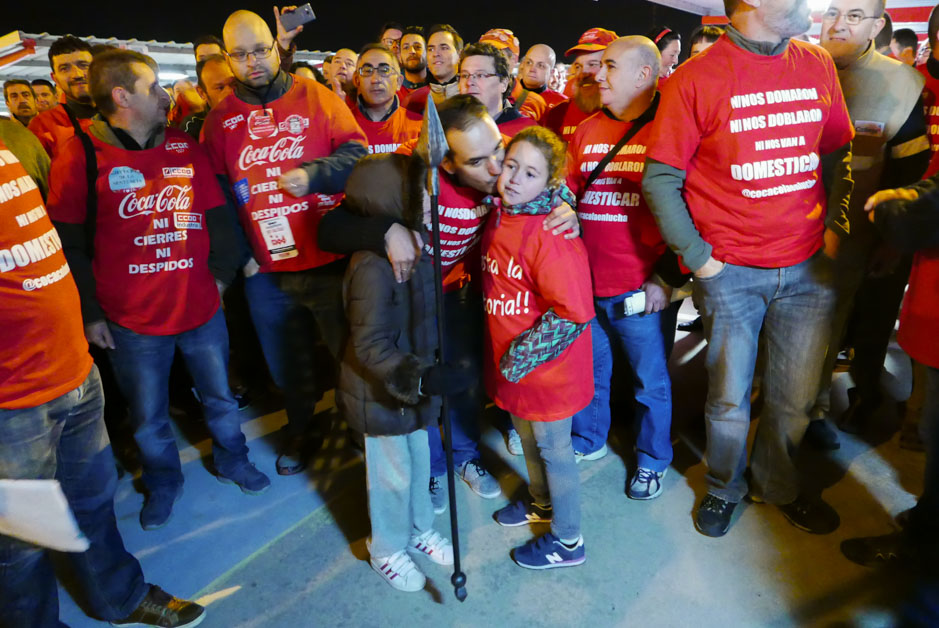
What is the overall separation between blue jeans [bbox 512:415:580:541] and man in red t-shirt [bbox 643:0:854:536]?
611 mm

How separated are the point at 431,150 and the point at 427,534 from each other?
5.12 ft

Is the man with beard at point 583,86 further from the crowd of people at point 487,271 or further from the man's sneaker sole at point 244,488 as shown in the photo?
the man's sneaker sole at point 244,488

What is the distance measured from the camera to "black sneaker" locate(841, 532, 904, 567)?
2.15 meters

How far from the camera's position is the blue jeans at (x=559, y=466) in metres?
2.11

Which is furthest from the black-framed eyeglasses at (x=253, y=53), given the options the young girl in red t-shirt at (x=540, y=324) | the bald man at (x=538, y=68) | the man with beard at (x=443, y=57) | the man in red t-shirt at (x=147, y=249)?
the bald man at (x=538, y=68)

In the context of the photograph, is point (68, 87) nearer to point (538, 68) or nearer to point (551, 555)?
point (538, 68)

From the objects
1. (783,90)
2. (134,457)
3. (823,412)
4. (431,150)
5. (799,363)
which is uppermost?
(783,90)

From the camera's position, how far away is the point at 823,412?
9.80 ft

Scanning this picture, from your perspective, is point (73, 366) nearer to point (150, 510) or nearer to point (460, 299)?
point (150, 510)

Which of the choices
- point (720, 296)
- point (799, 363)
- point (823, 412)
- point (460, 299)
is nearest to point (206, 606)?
point (460, 299)

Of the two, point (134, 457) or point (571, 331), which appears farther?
point (134, 457)

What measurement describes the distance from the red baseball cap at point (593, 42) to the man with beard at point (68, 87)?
2.86 meters

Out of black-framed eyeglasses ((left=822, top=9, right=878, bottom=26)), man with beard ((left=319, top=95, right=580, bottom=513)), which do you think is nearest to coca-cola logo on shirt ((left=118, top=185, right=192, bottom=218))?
man with beard ((left=319, top=95, right=580, bottom=513))

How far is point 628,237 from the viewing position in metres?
2.48
